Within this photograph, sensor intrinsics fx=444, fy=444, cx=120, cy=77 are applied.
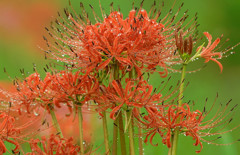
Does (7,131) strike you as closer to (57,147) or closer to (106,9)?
(57,147)

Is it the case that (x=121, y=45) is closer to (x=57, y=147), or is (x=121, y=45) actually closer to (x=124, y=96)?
(x=124, y=96)

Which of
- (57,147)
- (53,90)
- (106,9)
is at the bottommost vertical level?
(57,147)

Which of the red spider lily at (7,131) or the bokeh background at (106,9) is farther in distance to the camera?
the bokeh background at (106,9)

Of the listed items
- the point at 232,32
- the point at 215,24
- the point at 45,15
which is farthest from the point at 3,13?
the point at 232,32

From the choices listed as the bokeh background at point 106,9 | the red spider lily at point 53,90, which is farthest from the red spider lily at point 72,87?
the bokeh background at point 106,9

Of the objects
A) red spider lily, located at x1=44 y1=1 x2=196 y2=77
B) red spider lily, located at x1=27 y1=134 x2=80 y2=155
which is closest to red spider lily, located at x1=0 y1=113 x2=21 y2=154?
red spider lily, located at x1=27 y1=134 x2=80 y2=155

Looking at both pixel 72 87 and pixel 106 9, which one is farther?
pixel 106 9

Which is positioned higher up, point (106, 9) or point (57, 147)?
point (106, 9)

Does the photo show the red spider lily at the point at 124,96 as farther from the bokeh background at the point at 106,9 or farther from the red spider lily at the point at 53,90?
the bokeh background at the point at 106,9

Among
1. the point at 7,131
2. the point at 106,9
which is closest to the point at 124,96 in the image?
the point at 7,131

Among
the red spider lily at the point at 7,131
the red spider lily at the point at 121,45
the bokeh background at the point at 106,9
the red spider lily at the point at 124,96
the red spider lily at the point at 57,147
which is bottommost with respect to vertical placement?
the red spider lily at the point at 57,147
